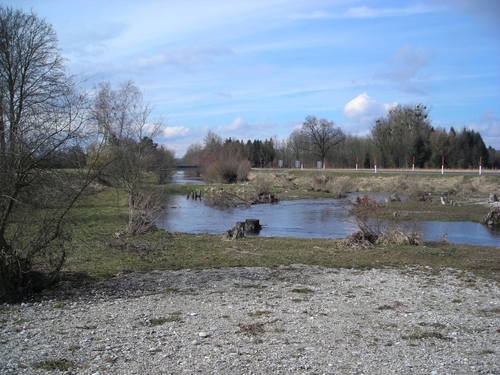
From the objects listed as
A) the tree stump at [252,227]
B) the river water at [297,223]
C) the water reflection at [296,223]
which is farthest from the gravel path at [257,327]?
the tree stump at [252,227]

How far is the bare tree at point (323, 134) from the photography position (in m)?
79.2

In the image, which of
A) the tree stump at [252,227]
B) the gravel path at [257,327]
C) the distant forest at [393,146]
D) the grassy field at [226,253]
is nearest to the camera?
the gravel path at [257,327]

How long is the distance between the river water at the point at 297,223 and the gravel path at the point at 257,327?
344 inches

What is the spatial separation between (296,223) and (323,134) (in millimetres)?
56726

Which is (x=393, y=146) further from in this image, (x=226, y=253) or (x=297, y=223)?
(x=226, y=253)

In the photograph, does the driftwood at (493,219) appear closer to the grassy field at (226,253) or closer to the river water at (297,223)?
the river water at (297,223)

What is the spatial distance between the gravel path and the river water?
8.75 m

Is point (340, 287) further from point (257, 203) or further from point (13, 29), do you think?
point (257, 203)

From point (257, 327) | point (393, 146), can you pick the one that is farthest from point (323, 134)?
point (257, 327)

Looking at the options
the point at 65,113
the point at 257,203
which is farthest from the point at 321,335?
the point at 257,203

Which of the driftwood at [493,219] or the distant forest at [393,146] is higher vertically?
the distant forest at [393,146]

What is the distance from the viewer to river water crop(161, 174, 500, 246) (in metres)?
20.0

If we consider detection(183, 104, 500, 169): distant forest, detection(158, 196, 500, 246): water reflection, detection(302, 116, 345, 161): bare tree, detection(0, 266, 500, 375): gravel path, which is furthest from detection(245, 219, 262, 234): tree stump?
detection(302, 116, 345, 161): bare tree

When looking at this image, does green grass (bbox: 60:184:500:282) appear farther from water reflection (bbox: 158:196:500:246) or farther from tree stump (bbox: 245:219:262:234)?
tree stump (bbox: 245:219:262:234)
